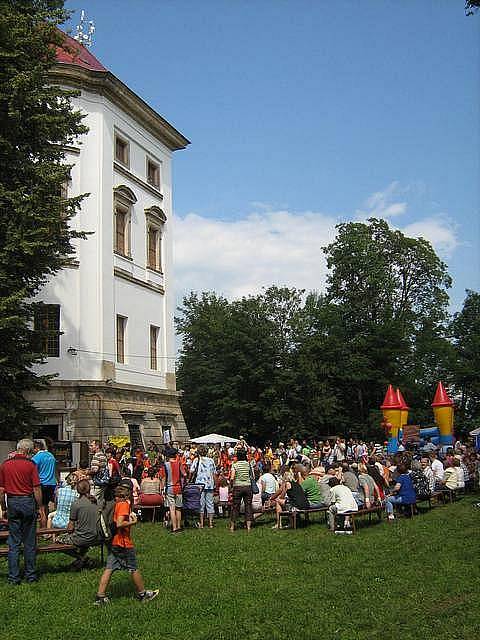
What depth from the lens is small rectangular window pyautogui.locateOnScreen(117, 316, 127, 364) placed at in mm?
35500

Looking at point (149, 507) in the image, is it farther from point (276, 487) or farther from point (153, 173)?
point (153, 173)

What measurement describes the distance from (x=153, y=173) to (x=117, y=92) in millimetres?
5776

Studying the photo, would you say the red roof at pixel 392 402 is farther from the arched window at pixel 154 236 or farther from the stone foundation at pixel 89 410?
the arched window at pixel 154 236

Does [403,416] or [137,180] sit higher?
[137,180]

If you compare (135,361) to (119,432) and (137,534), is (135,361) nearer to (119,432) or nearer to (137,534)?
(119,432)

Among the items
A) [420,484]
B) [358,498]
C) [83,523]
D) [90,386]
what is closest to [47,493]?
[83,523]

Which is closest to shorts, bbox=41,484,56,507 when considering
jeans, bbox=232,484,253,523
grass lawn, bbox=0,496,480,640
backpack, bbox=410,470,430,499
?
grass lawn, bbox=0,496,480,640

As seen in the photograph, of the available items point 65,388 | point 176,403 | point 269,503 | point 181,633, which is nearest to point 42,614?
point 181,633

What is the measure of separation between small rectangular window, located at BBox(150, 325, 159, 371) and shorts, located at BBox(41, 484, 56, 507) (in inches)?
863

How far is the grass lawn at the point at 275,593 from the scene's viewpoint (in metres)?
8.59

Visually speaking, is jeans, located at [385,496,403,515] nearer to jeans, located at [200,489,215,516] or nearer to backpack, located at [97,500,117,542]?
jeans, located at [200,489,215,516]

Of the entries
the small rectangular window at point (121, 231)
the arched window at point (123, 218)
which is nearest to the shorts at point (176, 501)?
the arched window at point (123, 218)

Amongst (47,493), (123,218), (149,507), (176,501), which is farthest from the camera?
(123,218)

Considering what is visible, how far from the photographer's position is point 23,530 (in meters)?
11.4
